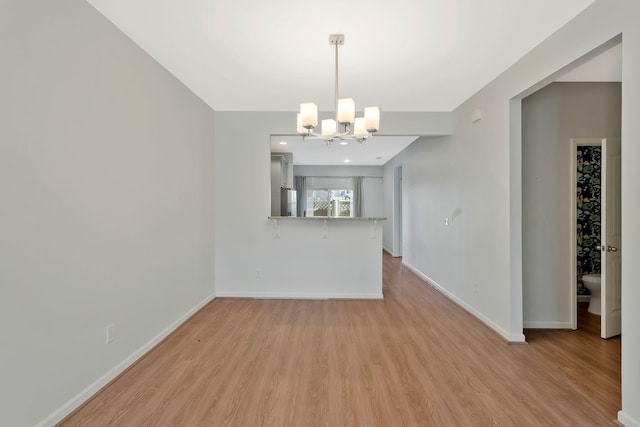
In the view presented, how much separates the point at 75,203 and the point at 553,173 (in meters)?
4.19

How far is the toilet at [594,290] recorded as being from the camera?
333 centimetres

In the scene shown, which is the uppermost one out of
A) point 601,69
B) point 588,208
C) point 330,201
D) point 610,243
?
point 601,69

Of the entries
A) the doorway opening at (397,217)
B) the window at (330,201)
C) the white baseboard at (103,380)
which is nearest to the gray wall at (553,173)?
the white baseboard at (103,380)

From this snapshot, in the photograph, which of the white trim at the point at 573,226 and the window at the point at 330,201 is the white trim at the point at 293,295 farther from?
the window at the point at 330,201

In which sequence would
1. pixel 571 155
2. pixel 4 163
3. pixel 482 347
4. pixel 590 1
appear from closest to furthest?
pixel 4 163 < pixel 590 1 < pixel 482 347 < pixel 571 155

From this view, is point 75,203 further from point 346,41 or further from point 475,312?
point 475,312

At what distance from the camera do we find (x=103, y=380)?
2.04 metres

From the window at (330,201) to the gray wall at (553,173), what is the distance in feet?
20.2

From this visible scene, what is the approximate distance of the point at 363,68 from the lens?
2807 mm

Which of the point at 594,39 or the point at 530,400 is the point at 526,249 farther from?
the point at 594,39

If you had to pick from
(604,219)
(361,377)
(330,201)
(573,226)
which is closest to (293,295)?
(361,377)

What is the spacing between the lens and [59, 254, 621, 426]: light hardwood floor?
1769mm

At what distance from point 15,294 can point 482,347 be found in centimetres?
336

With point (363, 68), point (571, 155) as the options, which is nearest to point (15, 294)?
point (363, 68)
